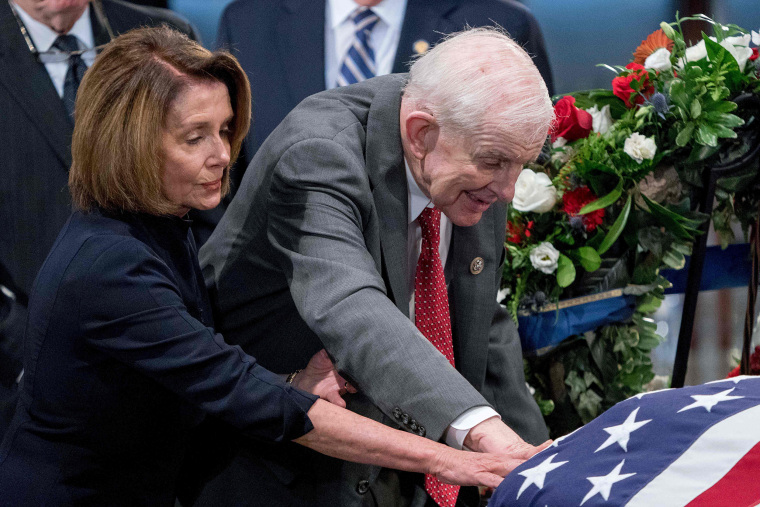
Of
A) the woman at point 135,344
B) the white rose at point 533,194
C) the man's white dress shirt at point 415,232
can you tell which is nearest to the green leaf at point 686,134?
the white rose at point 533,194

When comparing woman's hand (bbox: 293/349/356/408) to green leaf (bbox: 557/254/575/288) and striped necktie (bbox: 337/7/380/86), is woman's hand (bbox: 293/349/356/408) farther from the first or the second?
striped necktie (bbox: 337/7/380/86)

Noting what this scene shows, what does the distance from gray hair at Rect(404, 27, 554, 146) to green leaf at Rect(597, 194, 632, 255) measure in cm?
80

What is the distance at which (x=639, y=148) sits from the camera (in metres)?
2.38

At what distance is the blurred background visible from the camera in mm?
2678

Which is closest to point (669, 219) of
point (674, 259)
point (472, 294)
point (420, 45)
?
point (674, 259)

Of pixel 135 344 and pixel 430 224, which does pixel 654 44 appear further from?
pixel 135 344

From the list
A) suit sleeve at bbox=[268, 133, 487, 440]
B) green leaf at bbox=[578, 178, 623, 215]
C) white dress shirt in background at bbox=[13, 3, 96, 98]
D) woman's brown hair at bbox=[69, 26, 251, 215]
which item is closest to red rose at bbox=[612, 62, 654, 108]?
green leaf at bbox=[578, 178, 623, 215]

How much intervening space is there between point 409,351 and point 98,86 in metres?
0.80

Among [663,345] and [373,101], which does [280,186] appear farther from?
[663,345]

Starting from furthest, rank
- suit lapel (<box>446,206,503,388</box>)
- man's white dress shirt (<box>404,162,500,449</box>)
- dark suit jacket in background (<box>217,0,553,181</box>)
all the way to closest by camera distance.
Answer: dark suit jacket in background (<box>217,0,553,181</box>)
suit lapel (<box>446,206,503,388</box>)
man's white dress shirt (<box>404,162,500,449</box>)

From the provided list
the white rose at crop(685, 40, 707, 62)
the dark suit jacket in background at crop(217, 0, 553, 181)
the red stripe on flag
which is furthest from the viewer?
the dark suit jacket in background at crop(217, 0, 553, 181)

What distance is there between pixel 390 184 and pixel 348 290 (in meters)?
0.35

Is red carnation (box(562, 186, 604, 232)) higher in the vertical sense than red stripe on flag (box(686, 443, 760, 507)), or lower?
lower

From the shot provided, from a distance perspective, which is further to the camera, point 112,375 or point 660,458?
point 112,375
